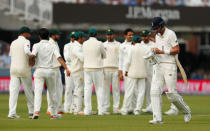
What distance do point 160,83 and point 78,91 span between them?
558cm

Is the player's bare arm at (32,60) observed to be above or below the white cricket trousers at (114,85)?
above

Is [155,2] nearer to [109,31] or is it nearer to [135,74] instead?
[109,31]

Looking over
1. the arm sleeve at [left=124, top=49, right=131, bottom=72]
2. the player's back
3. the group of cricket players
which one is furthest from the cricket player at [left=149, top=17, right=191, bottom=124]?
the arm sleeve at [left=124, top=49, right=131, bottom=72]

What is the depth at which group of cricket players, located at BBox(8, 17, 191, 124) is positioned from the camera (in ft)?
48.7

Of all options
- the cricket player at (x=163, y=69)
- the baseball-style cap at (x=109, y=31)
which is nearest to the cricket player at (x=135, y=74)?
the baseball-style cap at (x=109, y=31)

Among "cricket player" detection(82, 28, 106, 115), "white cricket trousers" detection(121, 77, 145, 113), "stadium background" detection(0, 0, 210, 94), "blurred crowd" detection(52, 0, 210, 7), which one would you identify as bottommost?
"white cricket trousers" detection(121, 77, 145, 113)

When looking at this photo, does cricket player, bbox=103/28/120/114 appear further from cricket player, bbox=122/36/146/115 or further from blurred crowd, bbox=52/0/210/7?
blurred crowd, bbox=52/0/210/7

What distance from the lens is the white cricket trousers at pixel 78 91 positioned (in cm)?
1977

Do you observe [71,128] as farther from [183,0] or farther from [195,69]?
[195,69]

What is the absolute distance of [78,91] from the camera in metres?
19.8

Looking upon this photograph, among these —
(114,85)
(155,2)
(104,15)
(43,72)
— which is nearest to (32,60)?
(43,72)

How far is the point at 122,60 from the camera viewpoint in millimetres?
20438

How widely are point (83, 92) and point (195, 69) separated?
24.6 meters

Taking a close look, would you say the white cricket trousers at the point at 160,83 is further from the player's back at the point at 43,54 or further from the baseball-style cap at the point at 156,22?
the player's back at the point at 43,54
